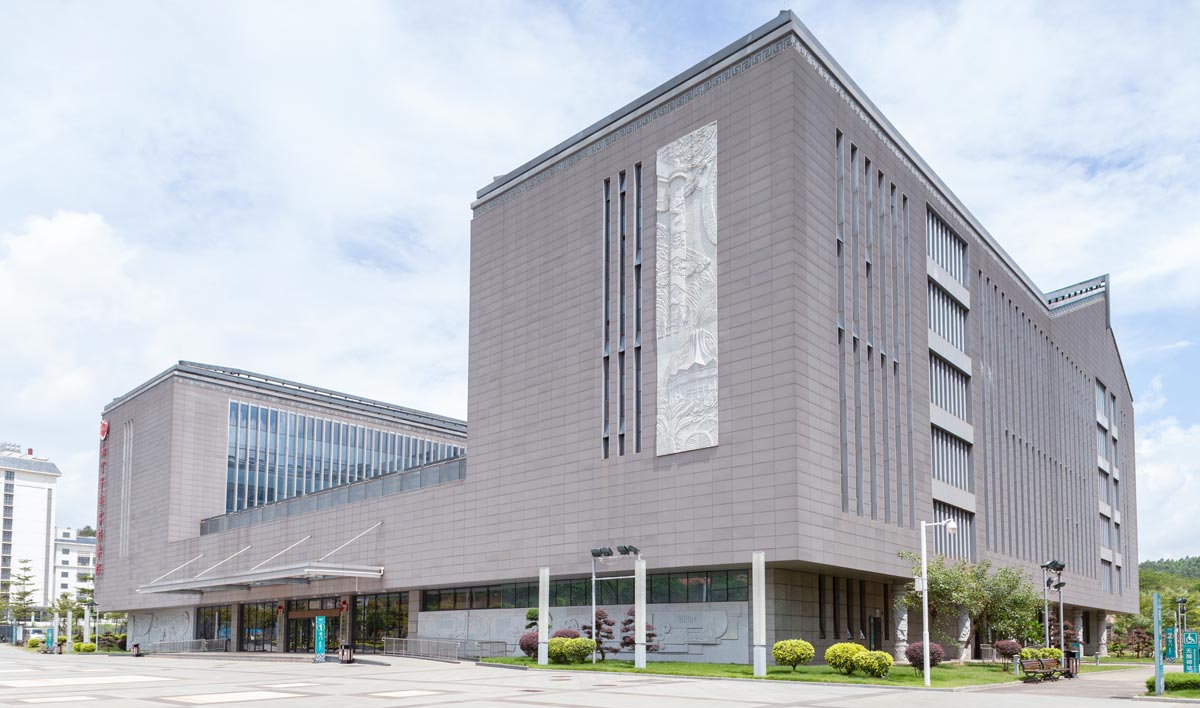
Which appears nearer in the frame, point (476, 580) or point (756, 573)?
point (756, 573)

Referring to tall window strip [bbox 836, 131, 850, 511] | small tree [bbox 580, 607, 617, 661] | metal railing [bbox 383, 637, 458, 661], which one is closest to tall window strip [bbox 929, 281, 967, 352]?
tall window strip [bbox 836, 131, 850, 511]

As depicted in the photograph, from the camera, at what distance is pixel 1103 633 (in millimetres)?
92750

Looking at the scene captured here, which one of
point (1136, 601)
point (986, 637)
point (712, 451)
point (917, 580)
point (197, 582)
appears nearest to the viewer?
point (917, 580)

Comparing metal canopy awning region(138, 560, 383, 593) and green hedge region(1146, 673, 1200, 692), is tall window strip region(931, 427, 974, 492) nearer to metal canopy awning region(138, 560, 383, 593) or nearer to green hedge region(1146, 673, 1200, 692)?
green hedge region(1146, 673, 1200, 692)

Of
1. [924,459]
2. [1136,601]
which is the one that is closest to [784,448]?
[924,459]

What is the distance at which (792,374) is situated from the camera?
42.9 m

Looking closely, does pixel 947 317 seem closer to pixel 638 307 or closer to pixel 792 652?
pixel 638 307

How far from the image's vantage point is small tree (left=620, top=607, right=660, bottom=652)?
45688 mm

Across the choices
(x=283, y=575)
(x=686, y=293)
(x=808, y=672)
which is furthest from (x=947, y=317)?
(x=283, y=575)

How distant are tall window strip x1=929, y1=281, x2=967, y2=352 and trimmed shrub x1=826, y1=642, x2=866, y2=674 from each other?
23.8m

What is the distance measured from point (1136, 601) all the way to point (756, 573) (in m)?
69.5

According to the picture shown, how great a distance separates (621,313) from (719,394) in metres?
7.48

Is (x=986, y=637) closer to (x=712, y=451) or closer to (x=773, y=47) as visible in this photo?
(x=712, y=451)

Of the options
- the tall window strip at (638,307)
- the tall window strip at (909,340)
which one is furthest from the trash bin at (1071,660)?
the tall window strip at (638,307)
